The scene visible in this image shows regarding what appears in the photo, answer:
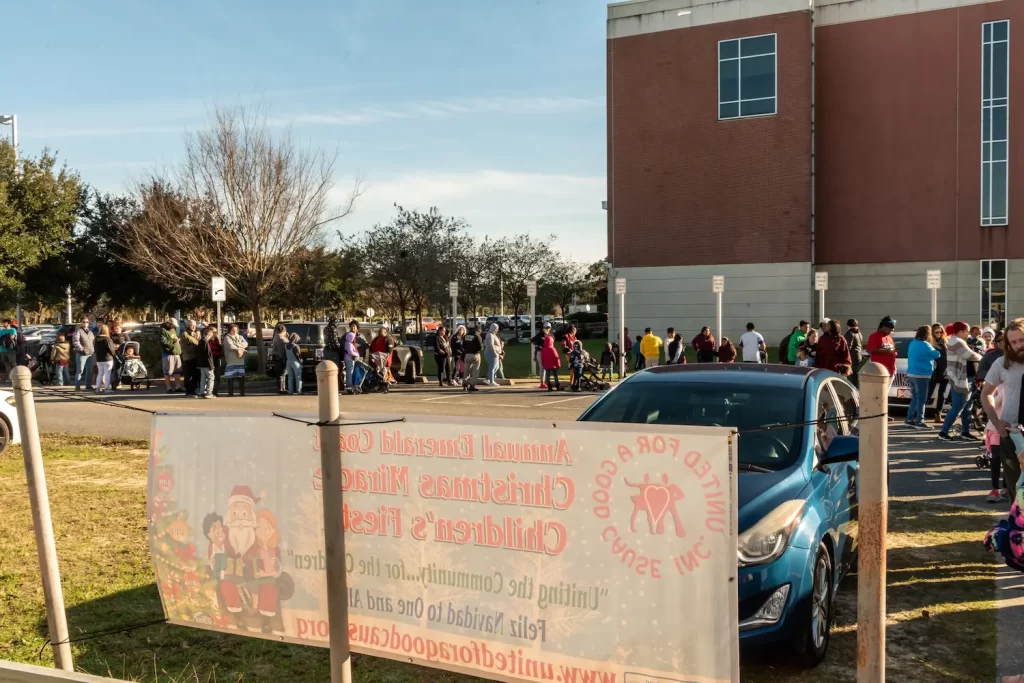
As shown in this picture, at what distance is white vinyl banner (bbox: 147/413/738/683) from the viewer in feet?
9.86

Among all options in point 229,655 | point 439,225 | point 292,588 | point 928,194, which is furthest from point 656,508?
point 439,225

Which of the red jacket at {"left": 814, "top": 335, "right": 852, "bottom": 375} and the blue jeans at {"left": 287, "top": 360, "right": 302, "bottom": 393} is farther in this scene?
the blue jeans at {"left": 287, "top": 360, "right": 302, "bottom": 393}

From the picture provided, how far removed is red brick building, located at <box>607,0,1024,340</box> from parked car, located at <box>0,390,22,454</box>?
29.3m

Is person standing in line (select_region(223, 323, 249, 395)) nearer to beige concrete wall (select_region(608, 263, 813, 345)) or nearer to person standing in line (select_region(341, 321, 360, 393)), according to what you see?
person standing in line (select_region(341, 321, 360, 393))

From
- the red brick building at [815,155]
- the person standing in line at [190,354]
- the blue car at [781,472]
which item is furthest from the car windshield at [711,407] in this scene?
the red brick building at [815,155]

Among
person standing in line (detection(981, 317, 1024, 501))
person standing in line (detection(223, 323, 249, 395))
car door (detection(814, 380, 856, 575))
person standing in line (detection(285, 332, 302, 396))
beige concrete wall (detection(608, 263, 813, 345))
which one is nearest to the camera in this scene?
car door (detection(814, 380, 856, 575))

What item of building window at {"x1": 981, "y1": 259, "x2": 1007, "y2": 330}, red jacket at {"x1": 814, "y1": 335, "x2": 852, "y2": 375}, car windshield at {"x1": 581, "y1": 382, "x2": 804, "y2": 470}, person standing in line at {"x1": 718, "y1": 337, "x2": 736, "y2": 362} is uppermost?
building window at {"x1": 981, "y1": 259, "x2": 1007, "y2": 330}

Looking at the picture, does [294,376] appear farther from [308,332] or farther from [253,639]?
[253,639]

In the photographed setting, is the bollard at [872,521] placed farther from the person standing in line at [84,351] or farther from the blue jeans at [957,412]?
the person standing in line at [84,351]

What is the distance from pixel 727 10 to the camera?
3662 centimetres

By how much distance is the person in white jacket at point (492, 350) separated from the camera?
22069 millimetres

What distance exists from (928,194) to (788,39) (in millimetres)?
8085

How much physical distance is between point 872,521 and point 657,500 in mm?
693

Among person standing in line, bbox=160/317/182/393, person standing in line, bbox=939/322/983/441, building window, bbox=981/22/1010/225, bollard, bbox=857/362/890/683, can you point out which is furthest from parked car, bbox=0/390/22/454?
building window, bbox=981/22/1010/225
